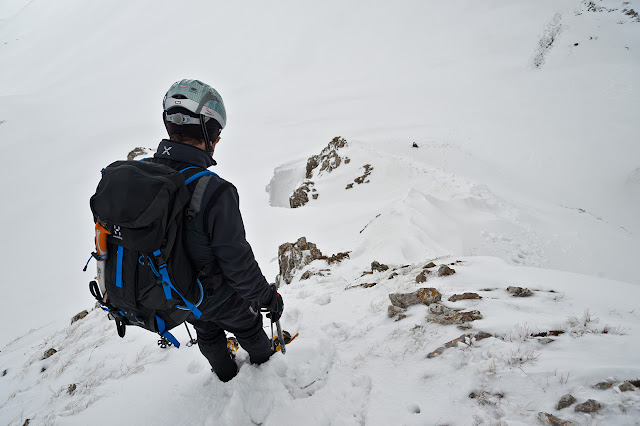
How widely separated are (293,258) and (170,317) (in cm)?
494

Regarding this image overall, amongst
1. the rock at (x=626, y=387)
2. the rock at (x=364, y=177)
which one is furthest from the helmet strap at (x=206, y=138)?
the rock at (x=364, y=177)

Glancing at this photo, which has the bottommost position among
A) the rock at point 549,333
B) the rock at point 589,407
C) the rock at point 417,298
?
the rock at point 417,298

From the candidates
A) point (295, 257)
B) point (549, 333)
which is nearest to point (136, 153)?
point (295, 257)

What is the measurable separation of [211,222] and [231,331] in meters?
1.29

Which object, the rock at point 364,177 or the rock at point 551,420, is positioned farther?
the rock at point 364,177

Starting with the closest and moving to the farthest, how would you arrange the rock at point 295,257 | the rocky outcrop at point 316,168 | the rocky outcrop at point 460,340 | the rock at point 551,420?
the rock at point 551,420, the rocky outcrop at point 460,340, the rock at point 295,257, the rocky outcrop at point 316,168

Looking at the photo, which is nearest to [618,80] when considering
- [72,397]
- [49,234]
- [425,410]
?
[425,410]

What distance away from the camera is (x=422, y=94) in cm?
3481

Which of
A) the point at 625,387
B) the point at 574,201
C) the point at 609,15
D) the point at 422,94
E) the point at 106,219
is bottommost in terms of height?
the point at 574,201

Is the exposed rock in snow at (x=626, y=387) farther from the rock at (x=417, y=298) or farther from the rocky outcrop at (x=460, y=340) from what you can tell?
the rock at (x=417, y=298)

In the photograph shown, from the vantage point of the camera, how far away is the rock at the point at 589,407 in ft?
5.35

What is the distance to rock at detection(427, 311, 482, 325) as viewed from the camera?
2.84 meters

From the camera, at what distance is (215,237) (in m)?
2.04

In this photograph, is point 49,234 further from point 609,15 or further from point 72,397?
point 609,15
